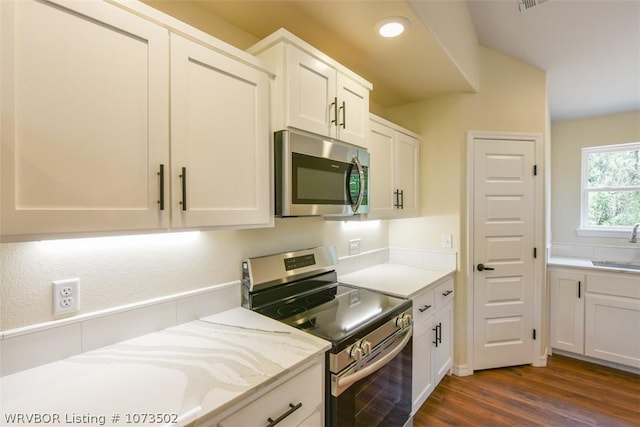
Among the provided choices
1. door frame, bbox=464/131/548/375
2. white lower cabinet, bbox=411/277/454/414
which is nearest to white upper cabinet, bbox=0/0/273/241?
white lower cabinet, bbox=411/277/454/414

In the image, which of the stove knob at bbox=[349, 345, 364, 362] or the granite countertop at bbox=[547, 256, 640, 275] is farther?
the granite countertop at bbox=[547, 256, 640, 275]

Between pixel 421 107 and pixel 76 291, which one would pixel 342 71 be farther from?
pixel 76 291

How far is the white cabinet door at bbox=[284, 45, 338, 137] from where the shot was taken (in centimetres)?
141

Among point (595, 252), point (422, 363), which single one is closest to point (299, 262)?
point (422, 363)

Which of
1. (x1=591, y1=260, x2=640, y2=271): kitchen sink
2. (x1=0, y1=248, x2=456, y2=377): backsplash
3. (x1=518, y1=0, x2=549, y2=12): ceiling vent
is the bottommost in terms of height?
(x1=591, y1=260, x2=640, y2=271): kitchen sink

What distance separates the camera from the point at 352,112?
1777 millimetres

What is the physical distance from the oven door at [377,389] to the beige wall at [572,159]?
116 inches

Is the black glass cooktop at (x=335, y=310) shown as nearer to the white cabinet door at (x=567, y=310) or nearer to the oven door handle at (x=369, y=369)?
the oven door handle at (x=369, y=369)

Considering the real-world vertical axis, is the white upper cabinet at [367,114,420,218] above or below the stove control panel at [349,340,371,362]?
above

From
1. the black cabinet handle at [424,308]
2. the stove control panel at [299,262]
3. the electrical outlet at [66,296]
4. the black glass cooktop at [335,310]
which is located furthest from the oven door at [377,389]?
the electrical outlet at [66,296]

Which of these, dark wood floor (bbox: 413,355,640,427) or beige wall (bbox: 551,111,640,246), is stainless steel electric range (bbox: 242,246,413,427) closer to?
dark wood floor (bbox: 413,355,640,427)

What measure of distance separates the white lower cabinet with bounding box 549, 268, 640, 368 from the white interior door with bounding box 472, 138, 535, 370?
0.48 meters

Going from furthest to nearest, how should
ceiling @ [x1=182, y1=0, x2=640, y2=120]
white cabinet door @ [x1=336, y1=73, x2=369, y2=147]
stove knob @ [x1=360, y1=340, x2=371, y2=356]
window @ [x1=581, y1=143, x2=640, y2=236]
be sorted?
1. window @ [x1=581, y1=143, x2=640, y2=236]
2. white cabinet door @ [x1=336, y1=73, x2=369, y2=147]
3. ceiling @ [x1=182, y1=0, x2=640, y2=120]
4. stove knob @ [x1=360, y1=340, x2=371, y2=356]

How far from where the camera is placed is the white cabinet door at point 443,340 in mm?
2209
